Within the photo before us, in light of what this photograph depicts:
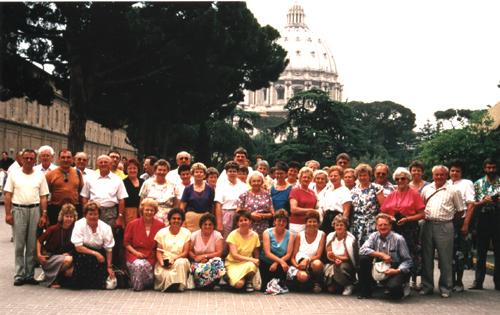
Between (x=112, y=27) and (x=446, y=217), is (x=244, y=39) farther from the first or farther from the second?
(x=446, y=217)

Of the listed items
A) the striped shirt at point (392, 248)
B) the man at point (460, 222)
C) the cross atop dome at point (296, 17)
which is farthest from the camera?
the cross atop dome at point (296, 17)

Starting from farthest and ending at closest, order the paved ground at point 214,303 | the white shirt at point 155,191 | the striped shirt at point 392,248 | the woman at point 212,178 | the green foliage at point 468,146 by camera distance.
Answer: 1. the green foliage at point 468,146
2. the woman at point 212,178
3. the white shirt at point 155,191
4. the striped shirt at point 392,248
5. the paved ground at point 214,303

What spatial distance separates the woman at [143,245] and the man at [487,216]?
4629 millimetres

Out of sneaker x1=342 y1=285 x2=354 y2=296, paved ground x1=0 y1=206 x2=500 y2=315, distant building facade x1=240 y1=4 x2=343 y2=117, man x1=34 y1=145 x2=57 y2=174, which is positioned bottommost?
paved ground x1=0 y1=206 x2=500 y2=315

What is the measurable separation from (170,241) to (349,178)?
2791 mm

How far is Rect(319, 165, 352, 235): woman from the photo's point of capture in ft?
37.3

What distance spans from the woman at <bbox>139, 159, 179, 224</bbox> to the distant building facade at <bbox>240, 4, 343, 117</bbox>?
148071 mm

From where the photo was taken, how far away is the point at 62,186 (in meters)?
11.5

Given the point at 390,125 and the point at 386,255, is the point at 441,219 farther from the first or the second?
the point at 390,125

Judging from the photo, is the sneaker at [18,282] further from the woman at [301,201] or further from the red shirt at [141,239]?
the woman at [301,201]

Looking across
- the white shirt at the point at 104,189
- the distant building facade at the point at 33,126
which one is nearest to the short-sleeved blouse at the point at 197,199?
the white shirt at the point at 104,189

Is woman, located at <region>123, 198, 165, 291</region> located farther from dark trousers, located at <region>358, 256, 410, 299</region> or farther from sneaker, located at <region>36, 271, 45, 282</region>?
dark trousers, located at <region>358, 256, 410, 299</region>

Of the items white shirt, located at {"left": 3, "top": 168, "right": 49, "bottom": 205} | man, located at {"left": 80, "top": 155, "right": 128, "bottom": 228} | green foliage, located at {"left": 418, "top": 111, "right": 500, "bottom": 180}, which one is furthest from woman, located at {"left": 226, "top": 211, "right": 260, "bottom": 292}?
green foliage, located at {"left": 418, "top": 111, "right": 500, "bottom": 180}

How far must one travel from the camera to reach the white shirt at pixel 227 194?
11.8 m
